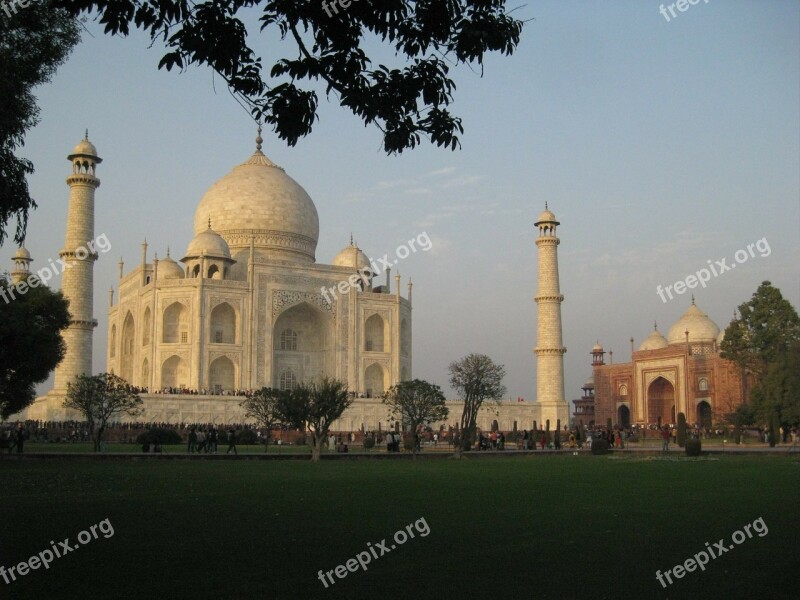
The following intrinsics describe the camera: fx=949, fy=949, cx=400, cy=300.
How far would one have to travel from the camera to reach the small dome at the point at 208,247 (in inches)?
1726

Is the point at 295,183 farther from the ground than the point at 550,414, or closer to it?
farther from the ground

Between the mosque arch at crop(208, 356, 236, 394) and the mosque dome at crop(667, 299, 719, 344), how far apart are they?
96.8 feet

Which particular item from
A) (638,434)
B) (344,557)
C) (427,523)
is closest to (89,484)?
(427,523)

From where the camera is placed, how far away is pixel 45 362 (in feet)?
79.7

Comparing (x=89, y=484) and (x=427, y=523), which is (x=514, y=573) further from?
(x=89, y=484)

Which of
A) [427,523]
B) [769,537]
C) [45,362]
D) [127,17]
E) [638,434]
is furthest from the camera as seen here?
[638,434]

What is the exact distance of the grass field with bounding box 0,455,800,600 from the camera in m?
5.87

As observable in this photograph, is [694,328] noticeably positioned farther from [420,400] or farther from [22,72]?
[22,72]

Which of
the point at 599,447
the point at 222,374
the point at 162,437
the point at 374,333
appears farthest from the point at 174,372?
the point at 599,447

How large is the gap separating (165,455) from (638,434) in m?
29.0

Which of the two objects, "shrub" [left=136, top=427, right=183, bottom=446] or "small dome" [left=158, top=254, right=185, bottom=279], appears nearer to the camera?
"shrub" [left=136, top=427, right=183, bottom=446]

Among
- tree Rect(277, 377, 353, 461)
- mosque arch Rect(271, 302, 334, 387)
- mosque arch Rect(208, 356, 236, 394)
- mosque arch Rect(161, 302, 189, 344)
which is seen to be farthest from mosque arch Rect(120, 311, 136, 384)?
tree Rect(277, 377, 353, 461)

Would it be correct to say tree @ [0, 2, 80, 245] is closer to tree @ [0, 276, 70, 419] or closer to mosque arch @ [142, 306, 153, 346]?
tree @ [0, 276, 70, 419]

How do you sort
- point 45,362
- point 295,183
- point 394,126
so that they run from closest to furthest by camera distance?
point 394,126 < point 45,362 < point 295,183
